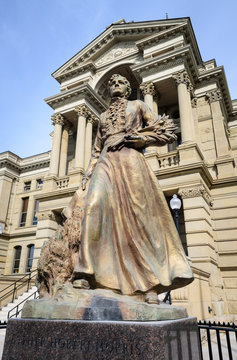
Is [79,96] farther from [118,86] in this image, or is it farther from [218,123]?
[118,86]

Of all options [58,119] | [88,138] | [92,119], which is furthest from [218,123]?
[58,119]

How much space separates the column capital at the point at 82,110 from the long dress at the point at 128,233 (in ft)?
65.3

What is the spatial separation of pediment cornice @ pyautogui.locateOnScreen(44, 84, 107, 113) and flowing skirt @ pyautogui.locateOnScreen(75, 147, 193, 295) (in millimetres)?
20895

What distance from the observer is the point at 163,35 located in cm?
2105

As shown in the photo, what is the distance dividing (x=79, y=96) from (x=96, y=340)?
912 inches

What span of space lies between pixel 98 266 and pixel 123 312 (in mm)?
597

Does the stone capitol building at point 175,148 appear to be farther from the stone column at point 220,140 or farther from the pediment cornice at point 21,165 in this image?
the pediment cornice at point 21,165

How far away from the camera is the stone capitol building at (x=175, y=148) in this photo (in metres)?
14.6

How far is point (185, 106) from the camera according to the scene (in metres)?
17.9

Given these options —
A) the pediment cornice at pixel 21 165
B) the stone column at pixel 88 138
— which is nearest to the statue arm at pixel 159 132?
the stone column at pixel 88 138

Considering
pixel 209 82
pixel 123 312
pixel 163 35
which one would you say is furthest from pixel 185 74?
pixel 123 312

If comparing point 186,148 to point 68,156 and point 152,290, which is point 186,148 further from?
point 152,290

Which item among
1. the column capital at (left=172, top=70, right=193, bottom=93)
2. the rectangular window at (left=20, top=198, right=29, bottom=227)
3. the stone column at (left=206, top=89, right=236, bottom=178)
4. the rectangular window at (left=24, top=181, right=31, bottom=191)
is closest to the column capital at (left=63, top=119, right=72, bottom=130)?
the column capital at (left=172, top=70, right=193, bottom=93)

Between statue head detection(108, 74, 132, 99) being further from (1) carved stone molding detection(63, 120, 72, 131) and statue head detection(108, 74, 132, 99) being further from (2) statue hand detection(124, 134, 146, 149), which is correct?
(1) carved stone molding detection(63, 120, 72, 131)
